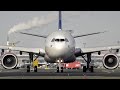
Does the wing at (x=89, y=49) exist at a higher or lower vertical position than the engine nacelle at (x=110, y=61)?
higher

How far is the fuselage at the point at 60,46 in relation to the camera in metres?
41.5

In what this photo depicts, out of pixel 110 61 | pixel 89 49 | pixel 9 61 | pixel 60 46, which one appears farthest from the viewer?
pixel 89 49

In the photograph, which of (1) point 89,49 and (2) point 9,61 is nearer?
(2) point 9,61

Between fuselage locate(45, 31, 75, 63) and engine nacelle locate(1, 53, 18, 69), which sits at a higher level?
fuselage locate(45, 31, 75, 63)

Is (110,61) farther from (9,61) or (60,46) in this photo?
(9,61)

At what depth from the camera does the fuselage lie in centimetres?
4147

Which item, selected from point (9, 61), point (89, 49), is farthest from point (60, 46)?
point (89, 49)

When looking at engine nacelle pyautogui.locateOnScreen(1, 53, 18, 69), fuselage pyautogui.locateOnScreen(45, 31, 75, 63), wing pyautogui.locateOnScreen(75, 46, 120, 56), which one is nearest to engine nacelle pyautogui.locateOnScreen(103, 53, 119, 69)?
wing pyautogui.locateOnScreen(75, 46, 120, 56)

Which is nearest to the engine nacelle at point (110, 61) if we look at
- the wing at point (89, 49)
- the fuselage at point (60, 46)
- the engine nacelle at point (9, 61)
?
the wing at point (89, 49)

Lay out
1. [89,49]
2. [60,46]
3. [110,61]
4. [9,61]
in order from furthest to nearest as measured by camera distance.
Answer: [89,49] < [110,61] < [9,61] < [60,46]

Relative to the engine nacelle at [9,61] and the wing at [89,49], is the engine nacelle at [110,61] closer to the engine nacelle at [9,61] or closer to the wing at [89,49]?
the wing at [89,49]

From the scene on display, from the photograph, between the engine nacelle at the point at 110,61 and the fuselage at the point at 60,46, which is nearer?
the fuselage at the point at 60,46

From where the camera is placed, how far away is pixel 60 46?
41469 mm

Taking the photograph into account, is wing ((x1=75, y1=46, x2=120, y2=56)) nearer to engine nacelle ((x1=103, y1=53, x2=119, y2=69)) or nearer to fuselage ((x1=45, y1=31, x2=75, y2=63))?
engine nacelle ((x1=103, y1=53, x2=119, y2=69))
